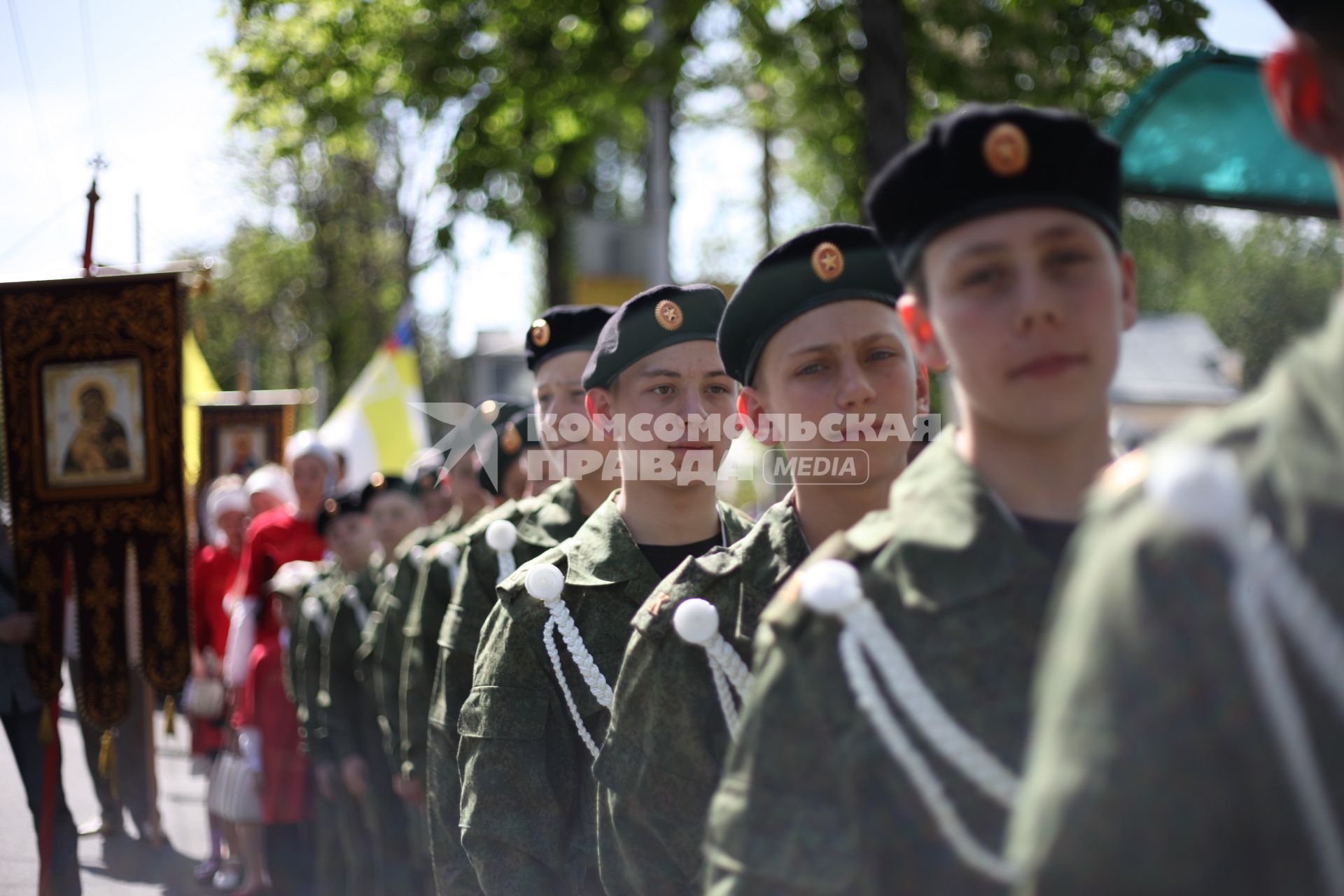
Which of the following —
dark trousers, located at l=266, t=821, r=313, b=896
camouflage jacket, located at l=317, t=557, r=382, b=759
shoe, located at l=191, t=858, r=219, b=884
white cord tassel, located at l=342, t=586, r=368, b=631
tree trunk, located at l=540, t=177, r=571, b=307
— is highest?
tree trunk, located at l=540, t=177, r=571, b=307

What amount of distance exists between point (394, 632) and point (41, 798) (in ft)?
5.47

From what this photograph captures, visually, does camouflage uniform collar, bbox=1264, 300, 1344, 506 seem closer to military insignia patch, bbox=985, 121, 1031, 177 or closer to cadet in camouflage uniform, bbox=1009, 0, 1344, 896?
cadet in camouflage uniform, bbox=1009, 0, 1344, 896

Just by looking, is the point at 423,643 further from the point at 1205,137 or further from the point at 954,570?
the point at 954,570

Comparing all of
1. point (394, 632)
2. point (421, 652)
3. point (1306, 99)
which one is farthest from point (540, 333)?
point (1306, 99)

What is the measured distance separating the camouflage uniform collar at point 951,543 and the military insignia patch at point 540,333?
2.92 metres

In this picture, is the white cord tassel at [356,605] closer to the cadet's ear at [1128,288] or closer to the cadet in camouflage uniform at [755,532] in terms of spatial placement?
the cadet in camouflage uniform at [755,532]

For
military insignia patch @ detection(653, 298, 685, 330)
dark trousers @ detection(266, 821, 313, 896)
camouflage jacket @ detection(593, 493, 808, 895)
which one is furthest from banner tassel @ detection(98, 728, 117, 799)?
camouflage jacket @ detection(593, 493, 808, 895)

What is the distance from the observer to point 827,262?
265 cm

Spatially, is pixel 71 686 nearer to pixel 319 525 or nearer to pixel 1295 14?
pixel 319 525

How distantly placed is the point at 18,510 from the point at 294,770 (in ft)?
8.11

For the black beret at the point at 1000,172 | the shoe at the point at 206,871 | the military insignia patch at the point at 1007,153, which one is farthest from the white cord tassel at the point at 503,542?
the shoe at the point at 206,871

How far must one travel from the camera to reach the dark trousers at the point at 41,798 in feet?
19.2

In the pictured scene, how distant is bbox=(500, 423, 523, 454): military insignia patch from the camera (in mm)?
6164

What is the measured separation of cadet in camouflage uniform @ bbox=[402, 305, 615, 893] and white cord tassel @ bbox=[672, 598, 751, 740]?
155 centimetres
